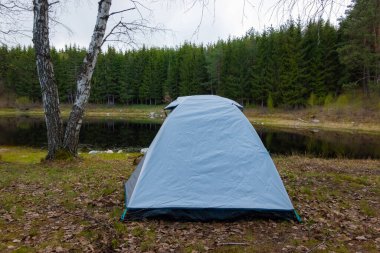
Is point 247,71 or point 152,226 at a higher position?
point 247,71

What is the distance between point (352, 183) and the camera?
327 inches

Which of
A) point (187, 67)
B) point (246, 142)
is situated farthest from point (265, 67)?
point (246, 142)

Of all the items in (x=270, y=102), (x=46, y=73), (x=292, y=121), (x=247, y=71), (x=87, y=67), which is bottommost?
(x=292, y=121)

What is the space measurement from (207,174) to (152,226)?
1.26 m

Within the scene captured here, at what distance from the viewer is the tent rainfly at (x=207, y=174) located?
16.9 feet

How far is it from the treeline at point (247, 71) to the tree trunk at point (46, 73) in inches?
901

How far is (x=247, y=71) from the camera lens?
52.8 metres

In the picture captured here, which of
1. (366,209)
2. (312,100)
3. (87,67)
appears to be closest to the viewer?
(366,209)

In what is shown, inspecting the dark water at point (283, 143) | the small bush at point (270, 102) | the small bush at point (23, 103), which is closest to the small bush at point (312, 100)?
the small bush at point (270, 102)

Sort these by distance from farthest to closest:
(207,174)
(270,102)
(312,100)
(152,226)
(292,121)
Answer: (270,102), (312,100), (292,121), (207,174), (152,226)

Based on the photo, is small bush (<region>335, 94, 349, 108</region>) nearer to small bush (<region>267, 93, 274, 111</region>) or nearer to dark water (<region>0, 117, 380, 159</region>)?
small bush (<region>267, 93, 274, 111</region>)

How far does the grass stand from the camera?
4.40m

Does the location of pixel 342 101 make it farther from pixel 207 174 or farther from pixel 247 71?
pixel 207 174

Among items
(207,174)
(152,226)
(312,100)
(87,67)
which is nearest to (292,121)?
(312,100)
